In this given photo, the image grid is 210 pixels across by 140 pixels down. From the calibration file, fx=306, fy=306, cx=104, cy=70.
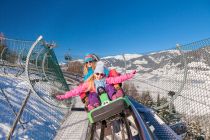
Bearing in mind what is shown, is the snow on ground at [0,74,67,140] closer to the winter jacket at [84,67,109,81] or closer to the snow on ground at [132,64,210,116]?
the winter jacket at [84,67,109,81]

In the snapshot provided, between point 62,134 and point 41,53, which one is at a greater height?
point 41,53

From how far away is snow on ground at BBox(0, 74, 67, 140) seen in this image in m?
9.47

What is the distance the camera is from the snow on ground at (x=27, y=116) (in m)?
9.47

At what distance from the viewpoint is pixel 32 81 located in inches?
313

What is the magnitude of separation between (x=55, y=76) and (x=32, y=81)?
250cm

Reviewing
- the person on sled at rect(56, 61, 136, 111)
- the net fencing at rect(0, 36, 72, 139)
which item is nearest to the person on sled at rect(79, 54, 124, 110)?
the person on sled at rect(56, 61, 136, 111)

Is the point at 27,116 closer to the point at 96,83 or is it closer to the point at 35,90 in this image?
the point at 35,90

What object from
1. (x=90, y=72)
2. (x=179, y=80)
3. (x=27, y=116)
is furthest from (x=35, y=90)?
(x=179, y=80)

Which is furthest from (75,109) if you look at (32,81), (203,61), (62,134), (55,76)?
(203,61)

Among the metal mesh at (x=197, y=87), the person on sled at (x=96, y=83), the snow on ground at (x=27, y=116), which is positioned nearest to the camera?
the person on sled at (x=96, y=83)

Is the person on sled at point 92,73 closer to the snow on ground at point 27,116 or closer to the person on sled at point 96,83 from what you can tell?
the person on sled at point 96,83

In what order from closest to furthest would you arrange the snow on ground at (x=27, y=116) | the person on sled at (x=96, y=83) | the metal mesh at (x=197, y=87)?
the person on sled at (x=96, y=83), the metal mesh at (x=197, y=87), the snow on ground at (x=27, y=116)

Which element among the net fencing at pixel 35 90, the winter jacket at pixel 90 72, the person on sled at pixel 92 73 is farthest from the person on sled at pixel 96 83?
the net fencing at pixel 35 90

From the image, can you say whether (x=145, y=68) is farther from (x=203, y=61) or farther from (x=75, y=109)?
(x=203, y=61)
